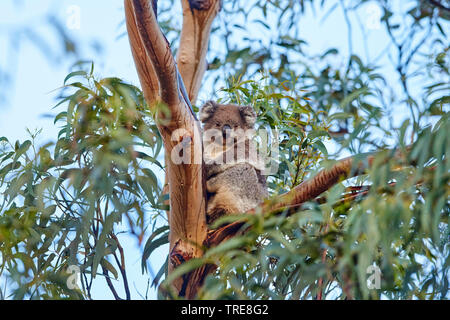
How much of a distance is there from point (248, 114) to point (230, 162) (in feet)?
0.96

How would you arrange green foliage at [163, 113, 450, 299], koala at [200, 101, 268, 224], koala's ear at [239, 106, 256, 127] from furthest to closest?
koala's ear at [239, 106, 256, 127] → koala at [200, 101, 268, 224] → green foliage at [163, 113, 450, 299]

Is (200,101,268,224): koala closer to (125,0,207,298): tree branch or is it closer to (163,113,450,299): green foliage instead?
(125,0,207,298): tree branch

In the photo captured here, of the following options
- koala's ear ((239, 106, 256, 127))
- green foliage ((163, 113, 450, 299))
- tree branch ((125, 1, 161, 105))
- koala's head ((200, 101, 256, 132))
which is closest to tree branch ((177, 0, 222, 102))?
koala's head ((200, 101, 256, 132))

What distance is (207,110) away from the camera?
328cm

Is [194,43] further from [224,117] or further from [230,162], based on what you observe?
[230,162]

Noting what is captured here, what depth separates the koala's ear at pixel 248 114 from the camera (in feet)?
10.2

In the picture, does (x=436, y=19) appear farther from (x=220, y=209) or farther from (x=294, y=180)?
(x=220, y=209)

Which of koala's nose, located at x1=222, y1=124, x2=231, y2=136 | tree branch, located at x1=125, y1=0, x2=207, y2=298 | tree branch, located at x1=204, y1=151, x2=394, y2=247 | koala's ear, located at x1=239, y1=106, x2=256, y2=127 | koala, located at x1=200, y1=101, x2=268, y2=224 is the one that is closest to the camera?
tree branch, located at x1=204, y1=151, x2=394, y2=247

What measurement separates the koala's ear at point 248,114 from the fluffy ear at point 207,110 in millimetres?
195

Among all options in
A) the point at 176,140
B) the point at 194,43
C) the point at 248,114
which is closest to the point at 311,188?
the point at 176,140

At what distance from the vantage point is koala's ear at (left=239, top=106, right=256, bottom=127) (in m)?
3.12

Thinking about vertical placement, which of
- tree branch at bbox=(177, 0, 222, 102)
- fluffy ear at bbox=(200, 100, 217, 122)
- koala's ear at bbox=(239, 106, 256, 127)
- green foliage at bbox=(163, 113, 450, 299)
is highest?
tree branch at bbox=(177, 0, 222, 102)

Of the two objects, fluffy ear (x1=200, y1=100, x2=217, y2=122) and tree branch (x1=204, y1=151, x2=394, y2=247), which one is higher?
fluffy ear (x1=200, y1=100, x2=217, y2=122)

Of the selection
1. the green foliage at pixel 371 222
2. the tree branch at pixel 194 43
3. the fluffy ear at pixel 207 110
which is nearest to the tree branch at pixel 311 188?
the green foliage at pixel 371 222
